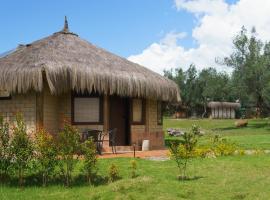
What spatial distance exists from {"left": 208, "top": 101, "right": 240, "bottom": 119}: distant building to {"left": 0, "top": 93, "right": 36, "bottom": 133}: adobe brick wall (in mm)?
47390

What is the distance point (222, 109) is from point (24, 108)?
49.1 m

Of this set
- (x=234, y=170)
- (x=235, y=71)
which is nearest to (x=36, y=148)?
(x=234, y=170)

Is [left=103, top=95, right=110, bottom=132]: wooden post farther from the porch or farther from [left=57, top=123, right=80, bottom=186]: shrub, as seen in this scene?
[left=57, top=123, right=80, bottom=186]: shrub

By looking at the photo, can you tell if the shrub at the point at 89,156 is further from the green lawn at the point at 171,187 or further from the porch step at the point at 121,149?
the porch step at the point at 121,149

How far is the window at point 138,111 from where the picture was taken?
682 inches

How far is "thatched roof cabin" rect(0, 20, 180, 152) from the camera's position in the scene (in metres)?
14.5

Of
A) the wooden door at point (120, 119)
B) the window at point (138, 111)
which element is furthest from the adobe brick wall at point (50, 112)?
the window at point (138, 111)

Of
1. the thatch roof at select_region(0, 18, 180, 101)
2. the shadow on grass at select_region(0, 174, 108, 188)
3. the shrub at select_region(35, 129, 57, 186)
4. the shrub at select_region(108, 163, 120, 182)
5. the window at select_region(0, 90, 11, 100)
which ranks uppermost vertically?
the thatch roof at select_region(0, 18, 180, 101)

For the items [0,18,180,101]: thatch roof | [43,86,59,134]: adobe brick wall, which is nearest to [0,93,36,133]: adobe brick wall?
[43,86,59,134]: adobe brick wall

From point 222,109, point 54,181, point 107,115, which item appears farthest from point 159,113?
point 222,109

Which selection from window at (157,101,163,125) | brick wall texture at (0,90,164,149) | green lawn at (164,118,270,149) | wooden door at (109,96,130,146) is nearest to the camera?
brick wall texture at (0,90,164,149)

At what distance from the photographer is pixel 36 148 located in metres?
9.06

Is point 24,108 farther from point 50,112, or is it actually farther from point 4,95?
point 4,95

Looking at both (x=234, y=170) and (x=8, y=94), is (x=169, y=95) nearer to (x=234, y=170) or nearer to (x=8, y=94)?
(x=8, y=94)
